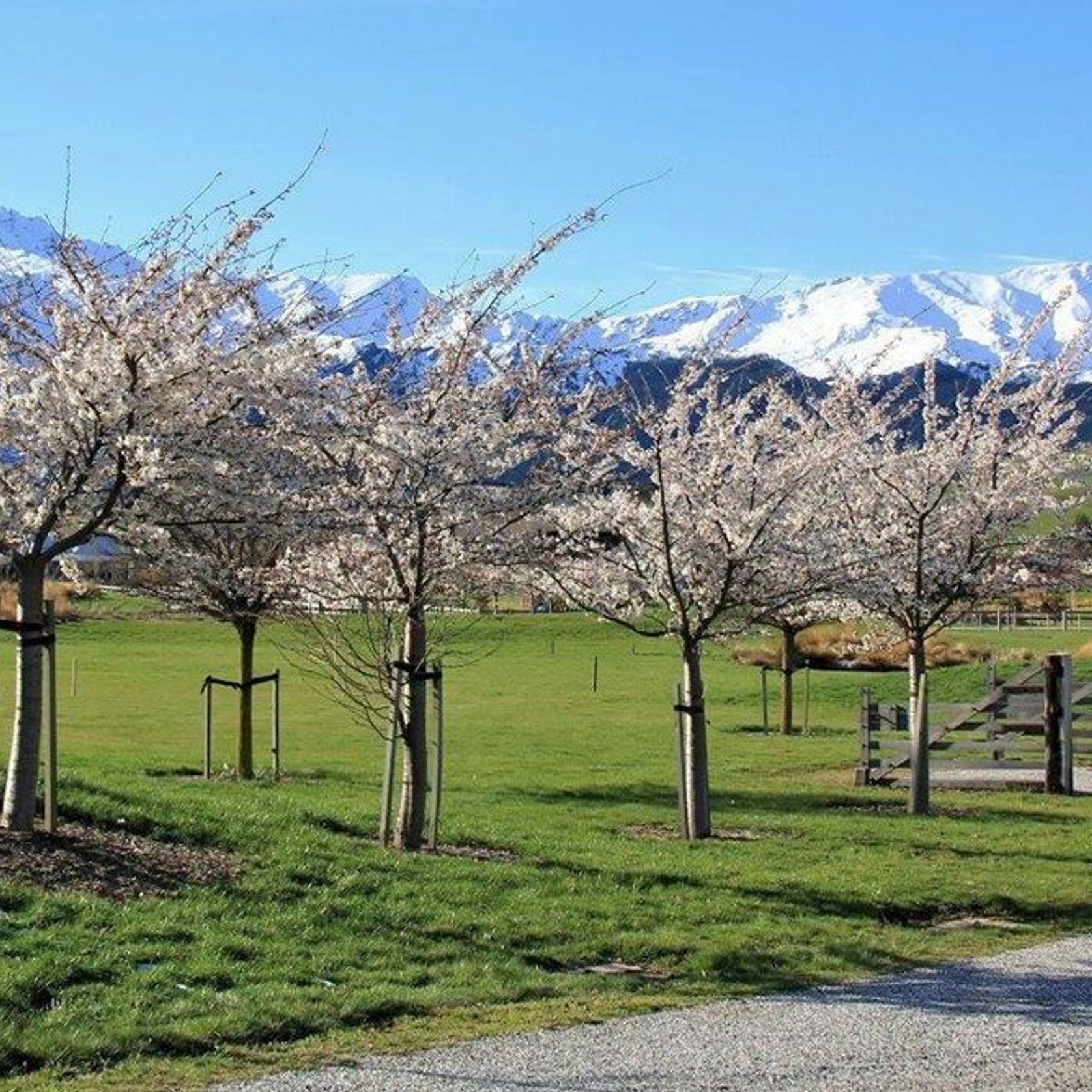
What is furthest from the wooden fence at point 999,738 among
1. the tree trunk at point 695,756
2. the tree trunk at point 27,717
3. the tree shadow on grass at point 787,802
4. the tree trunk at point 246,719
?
the tree trunk at point 27,717

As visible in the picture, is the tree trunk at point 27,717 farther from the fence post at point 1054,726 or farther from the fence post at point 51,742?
the fence post at point 1054,726

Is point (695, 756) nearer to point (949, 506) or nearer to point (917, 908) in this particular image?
point (917, 908)

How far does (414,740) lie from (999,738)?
15.1 metres

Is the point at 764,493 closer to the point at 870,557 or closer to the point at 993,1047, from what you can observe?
the point at 870,557

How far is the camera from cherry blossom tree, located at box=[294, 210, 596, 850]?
15031mm

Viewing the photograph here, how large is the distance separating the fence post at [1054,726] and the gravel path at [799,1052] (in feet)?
50.9

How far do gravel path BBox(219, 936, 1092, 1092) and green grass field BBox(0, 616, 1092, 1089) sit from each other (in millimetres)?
467

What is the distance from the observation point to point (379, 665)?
1711 cm

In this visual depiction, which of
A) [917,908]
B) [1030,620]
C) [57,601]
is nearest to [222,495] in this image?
[917,908]

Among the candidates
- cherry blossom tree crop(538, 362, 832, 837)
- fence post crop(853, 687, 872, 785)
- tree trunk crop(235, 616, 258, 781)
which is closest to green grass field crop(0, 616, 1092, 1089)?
fence post crop(853, 687, 872, 785)

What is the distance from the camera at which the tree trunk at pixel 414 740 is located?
16.3 m

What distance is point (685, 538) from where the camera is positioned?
63.2ft

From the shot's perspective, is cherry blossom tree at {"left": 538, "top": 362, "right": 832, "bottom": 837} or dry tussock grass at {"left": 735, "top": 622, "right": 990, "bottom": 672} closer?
cherry blossom tree at {"left": 538, "top": 362, "right": 832, "bottom": 837}

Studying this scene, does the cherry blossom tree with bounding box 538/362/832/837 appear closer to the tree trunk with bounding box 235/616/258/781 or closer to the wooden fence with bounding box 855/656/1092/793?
the tree trunk with bounding box 235/616/258/781
